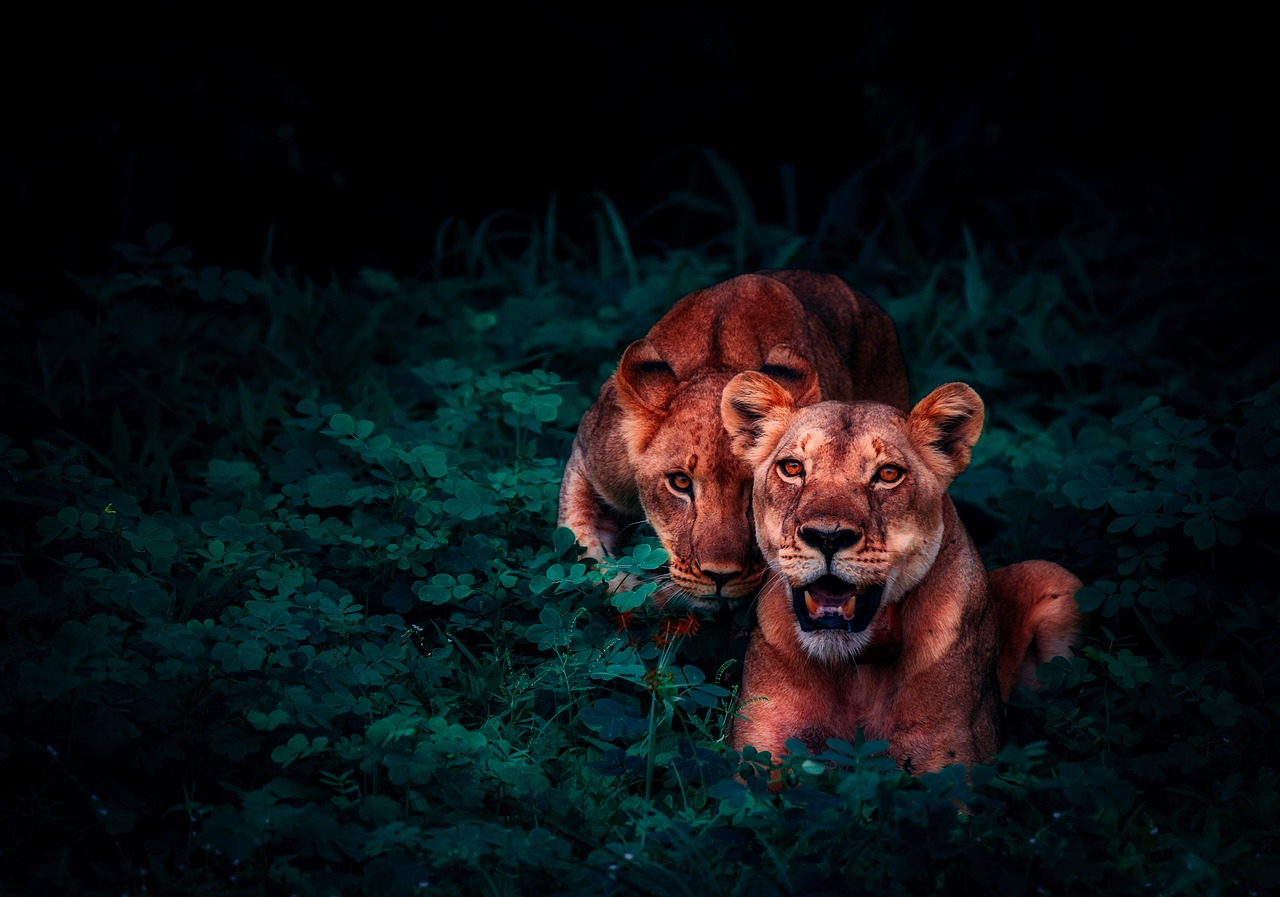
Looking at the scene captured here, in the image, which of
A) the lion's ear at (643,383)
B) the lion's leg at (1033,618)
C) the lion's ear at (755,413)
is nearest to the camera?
the lion's ear at (755,413)

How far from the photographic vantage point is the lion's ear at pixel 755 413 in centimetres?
382

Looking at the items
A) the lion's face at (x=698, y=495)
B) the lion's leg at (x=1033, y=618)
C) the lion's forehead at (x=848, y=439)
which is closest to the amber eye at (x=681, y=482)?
the lion's face at (x=698, y=495)

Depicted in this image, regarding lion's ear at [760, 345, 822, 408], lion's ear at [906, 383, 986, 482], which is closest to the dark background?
lion's ear at [760, 345, 822, 408]

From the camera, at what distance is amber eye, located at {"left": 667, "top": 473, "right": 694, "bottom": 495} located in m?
4.19

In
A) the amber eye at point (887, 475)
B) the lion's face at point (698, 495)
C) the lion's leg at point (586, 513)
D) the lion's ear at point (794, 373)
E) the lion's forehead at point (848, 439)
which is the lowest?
the lion's leg at point (586, 513)

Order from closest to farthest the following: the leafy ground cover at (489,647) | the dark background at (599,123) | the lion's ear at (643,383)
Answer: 1. the leafy ground cover at (489,647)
2. the lion's ear at (643,383)
3. the dark background at (599,123)

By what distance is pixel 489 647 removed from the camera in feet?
13.7

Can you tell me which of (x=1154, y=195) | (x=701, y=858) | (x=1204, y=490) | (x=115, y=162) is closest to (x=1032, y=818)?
(x=701, y=858)

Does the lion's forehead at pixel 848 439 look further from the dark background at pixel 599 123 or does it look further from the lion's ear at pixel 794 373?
the dark background at pixel 599 123

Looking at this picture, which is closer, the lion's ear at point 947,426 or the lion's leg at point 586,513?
the lion's ear at point 947,426

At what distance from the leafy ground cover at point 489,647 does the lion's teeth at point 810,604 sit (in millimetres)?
366

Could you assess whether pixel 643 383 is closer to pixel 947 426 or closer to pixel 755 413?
pixel 755 413

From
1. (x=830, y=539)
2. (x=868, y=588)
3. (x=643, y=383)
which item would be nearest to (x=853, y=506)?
(x=830, y=539)

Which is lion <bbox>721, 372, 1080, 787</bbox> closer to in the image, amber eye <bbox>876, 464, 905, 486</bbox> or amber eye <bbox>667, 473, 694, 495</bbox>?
amber eye <bbox>876, 464, 905, 486</bbox>
